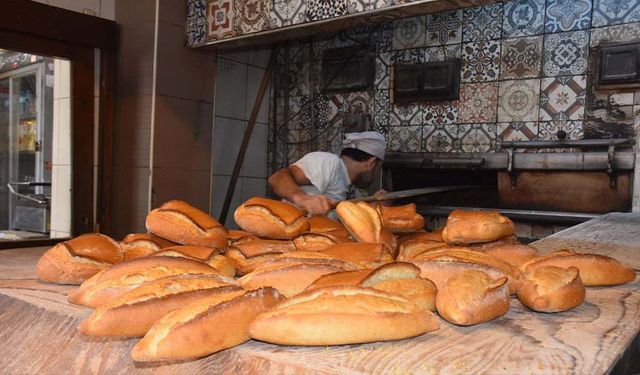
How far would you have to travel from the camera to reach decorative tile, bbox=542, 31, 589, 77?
3824 mm

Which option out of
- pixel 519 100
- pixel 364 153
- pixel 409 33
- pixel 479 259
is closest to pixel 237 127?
pixel 364 153

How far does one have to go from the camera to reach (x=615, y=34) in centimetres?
369

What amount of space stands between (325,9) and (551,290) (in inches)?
118

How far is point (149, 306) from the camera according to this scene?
2.32 ft

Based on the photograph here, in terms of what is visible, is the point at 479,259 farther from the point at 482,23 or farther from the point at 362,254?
the point at 482,23

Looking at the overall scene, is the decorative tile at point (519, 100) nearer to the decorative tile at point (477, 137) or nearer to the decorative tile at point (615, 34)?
the decorative tile at point (477, 137)

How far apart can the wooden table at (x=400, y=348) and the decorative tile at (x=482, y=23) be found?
3667mm

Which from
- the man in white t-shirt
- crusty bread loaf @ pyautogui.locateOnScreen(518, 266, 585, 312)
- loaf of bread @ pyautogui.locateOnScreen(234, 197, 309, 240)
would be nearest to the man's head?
the man in white t-shirt

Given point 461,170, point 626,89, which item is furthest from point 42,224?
point 626,89

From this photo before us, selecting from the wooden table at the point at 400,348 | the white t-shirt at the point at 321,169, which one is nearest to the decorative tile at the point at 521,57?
the white t-shirt at the point at 321,169

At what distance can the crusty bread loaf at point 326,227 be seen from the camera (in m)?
1.40

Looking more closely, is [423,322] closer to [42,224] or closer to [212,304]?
[212,304]

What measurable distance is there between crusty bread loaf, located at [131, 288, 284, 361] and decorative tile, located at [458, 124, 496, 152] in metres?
3.87

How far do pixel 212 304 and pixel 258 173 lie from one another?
15.8 feet
